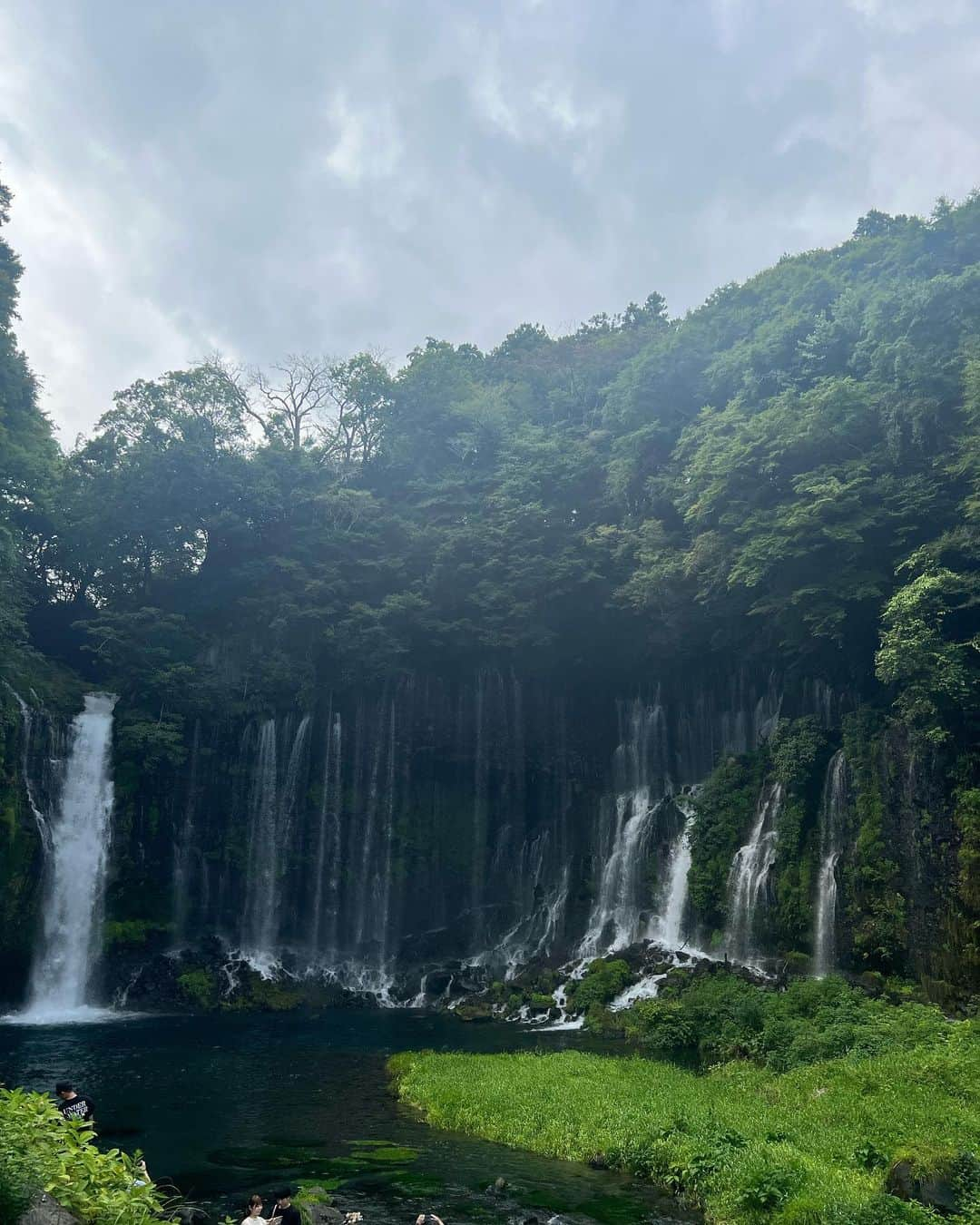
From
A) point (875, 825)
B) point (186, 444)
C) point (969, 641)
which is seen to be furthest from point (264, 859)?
point (969, 641)

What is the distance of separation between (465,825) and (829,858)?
17.4m

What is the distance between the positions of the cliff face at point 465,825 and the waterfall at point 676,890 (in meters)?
0.13

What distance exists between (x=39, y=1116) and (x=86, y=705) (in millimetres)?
29545

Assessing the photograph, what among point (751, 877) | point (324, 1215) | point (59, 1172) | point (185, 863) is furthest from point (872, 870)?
point (185, 863)

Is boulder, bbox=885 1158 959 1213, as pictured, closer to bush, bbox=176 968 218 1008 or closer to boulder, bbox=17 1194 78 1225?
boulder, bbox=17 1194 78 1225

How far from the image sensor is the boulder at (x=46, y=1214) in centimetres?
704

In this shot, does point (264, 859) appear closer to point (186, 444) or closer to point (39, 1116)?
point (186, 444)

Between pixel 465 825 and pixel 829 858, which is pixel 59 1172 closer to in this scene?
pixel 829 858

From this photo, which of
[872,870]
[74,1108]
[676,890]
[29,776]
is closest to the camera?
[74,1108]

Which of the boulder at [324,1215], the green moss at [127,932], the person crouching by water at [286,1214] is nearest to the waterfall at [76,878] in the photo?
the green moss at [127,932]

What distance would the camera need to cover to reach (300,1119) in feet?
55.1

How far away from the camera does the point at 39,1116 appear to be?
846cm

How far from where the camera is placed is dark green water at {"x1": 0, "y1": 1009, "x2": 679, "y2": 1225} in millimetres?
12133

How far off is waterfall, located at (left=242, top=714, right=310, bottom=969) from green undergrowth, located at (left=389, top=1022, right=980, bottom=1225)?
17.7m
